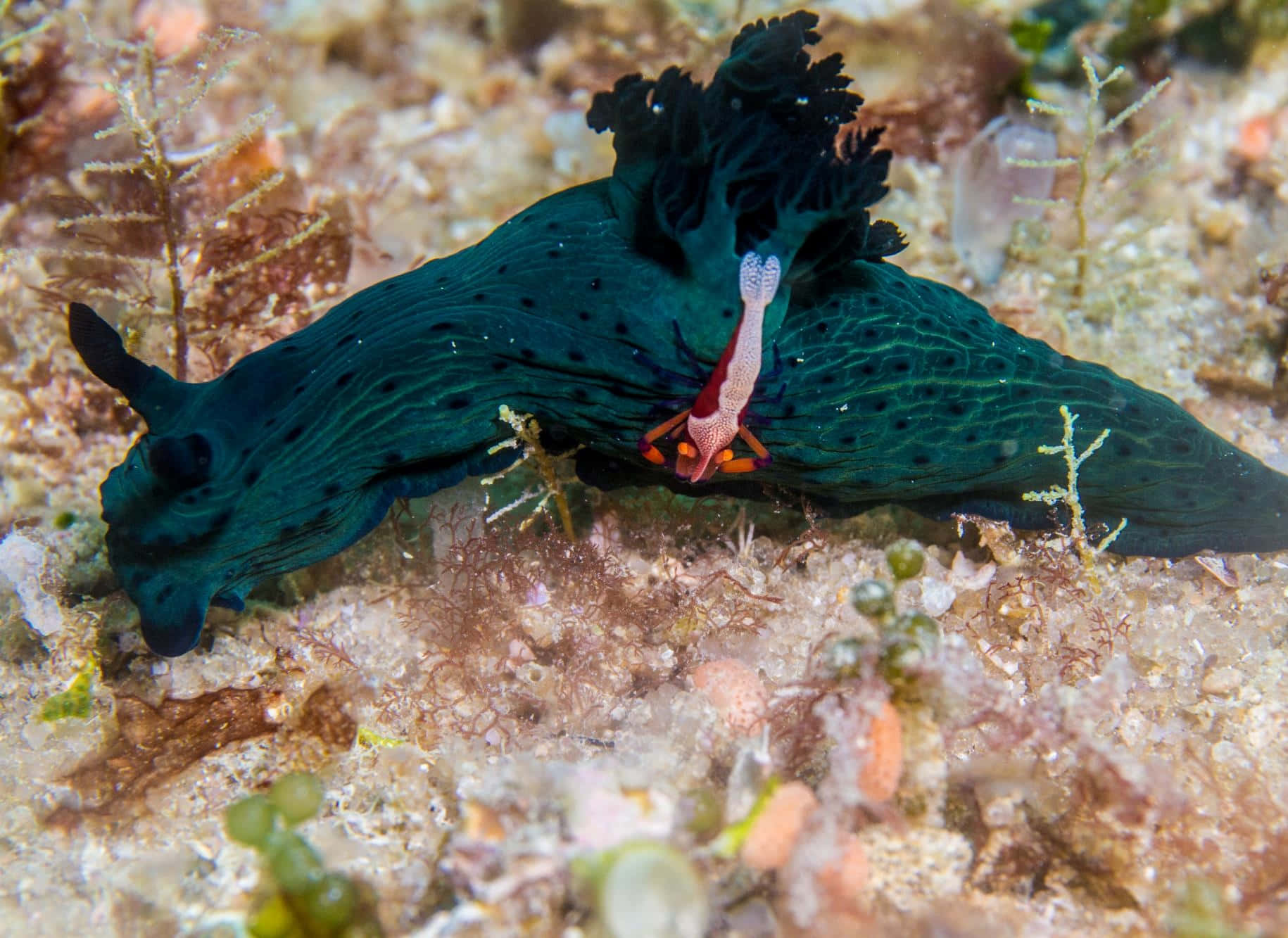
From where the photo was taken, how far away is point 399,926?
2191 millimetres

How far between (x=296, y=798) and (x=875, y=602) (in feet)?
5.41

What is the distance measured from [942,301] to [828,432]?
2.86 feet

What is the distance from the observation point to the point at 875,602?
87.0 inches

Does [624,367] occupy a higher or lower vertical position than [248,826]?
higher

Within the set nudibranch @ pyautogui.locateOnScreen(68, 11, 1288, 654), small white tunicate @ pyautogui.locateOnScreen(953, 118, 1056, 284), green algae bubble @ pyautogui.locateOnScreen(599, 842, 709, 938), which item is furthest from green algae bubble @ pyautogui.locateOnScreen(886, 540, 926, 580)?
small white tunicate @ pyautogui.locateOnScreen(953, 118, 1056, 284)

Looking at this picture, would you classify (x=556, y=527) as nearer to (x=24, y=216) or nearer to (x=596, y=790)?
(x=596, y=790)

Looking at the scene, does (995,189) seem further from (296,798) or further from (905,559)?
(296,798)

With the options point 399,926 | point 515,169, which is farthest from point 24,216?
point 399,926

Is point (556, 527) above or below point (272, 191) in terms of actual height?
below

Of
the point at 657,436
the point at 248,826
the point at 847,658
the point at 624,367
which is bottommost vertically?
the point at 248,826

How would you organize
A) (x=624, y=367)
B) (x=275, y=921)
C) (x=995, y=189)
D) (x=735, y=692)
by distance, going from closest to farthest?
(x=275, y=921), (x=735, y=692), (x=624, y=367), (x=995, y=189)

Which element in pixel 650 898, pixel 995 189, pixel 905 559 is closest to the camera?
pixel 650 898

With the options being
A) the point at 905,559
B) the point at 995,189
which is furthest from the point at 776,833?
the point at 995,189

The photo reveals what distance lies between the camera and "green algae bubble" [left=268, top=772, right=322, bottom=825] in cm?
210
